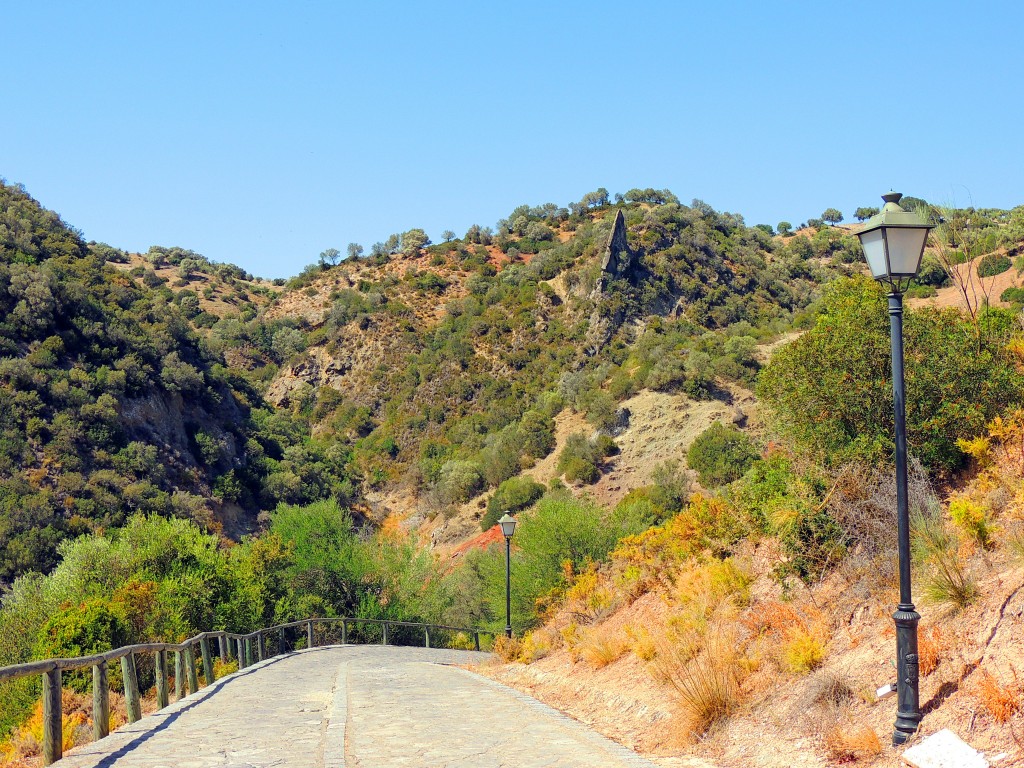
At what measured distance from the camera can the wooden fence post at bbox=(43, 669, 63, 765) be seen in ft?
24.1

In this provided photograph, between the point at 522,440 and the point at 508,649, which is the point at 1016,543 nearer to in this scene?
the point at 508,649

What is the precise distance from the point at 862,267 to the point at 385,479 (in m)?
44.4

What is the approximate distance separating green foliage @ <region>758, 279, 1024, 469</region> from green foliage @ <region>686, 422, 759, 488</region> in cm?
2898

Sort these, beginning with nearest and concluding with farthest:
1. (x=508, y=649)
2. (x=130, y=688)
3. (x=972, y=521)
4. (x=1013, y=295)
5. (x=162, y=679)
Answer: (x=972, y=521)
(x=130, y=688)
(x=162, y=679)
(x=508, y=649)
(x=1013, y=295)

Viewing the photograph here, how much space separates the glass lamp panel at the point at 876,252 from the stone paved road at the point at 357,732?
457 centimetres

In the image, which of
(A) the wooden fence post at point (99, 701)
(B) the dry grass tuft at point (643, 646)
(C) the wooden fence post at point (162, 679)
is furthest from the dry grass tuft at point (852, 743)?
(C) the wooden fence post at point (162, 679)

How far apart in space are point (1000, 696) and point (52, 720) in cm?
727

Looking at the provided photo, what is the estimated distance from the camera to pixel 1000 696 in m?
6.27

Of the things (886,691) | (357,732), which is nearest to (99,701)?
(357,732)

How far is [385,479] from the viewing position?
2601 inches

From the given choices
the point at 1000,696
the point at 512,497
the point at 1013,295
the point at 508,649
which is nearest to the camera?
the point at 1000,696

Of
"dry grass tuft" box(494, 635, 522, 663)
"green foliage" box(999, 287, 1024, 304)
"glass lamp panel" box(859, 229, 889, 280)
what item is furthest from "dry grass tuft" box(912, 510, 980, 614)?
"green foliage" box(999, 287, 1024, 304)

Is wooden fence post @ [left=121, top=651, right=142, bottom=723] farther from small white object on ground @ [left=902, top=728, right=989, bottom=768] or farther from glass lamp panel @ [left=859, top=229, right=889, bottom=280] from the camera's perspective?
glass lamp panel @ [left=859, top=229, right=889, bottom=280]

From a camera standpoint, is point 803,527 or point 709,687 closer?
point 709,687
